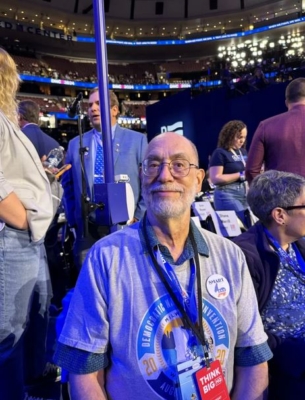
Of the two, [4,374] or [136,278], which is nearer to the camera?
[136,278]

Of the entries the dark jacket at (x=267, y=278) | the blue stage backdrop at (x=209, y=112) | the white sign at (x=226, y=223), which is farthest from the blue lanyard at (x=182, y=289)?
the blue stage backdrop at (x=209, y=112)

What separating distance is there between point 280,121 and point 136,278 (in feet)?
6.24

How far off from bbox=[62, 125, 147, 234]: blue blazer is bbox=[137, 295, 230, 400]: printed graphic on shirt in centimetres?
125

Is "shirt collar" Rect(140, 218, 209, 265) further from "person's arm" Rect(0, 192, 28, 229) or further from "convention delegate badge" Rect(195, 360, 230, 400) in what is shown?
"person's arm" Rect(0, 192, 28, 229)

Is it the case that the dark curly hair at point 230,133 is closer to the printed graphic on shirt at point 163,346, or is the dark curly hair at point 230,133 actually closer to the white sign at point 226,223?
the white sign at point 226,223

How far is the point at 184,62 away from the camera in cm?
3152

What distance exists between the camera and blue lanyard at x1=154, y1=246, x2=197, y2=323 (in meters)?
1.09

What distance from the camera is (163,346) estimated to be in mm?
1068

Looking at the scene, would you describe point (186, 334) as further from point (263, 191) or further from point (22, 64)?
point (22, 64)

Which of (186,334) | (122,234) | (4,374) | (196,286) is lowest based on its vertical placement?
(4,374)

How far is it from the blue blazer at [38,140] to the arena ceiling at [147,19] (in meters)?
25.8

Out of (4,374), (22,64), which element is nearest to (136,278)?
(4,374)

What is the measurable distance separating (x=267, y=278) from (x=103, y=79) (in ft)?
3.21

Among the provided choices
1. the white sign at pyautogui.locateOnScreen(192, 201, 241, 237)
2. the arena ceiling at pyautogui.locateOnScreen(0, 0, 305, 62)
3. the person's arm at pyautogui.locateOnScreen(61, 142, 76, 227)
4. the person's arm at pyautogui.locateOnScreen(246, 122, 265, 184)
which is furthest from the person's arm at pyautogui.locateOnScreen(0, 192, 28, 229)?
the arena ceiling at pyautogui.locateOnScreen(0, 0, 305, 62)
